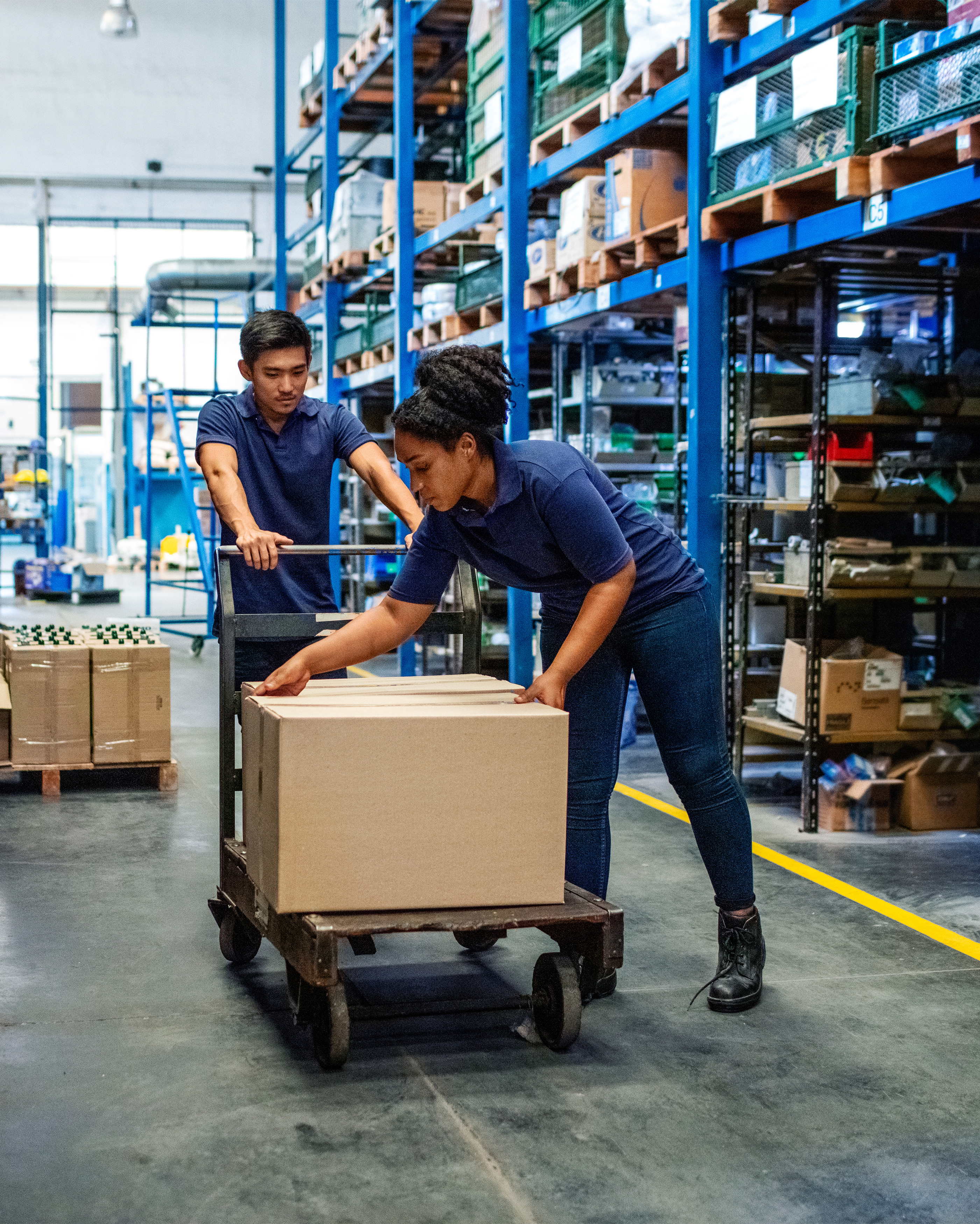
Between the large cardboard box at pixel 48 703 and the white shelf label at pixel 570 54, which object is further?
the white shelf label at pixel 570 54

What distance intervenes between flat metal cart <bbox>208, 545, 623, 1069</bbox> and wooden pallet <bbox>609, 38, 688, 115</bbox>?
128 inches

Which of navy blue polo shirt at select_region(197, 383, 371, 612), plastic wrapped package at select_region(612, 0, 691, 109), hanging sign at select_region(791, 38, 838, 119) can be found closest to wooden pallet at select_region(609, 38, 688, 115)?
plastic wrapped package at select_region(612, 0, 691, 109)

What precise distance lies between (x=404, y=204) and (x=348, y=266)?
169 cm

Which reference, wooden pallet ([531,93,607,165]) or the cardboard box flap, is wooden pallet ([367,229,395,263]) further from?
the cardboard box flap

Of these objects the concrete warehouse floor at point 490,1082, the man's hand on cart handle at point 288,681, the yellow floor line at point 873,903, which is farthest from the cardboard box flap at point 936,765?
the man's hand on cart handle at point 288,681

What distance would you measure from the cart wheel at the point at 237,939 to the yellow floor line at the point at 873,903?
1.29 metres

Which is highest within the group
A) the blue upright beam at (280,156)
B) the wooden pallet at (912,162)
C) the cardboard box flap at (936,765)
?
the blue upright beam at (280,156)

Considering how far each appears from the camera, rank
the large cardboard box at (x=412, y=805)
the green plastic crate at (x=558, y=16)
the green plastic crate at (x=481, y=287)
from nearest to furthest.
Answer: the large cardboard box at (x=412, y=805)
the green plastic crate at (x=558, y=16)
the green plastic crate at (x=481, y=287)

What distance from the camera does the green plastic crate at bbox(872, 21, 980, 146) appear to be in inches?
169

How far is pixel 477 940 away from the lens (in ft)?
13.5

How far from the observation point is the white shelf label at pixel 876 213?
482cm

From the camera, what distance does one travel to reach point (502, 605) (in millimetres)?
10648

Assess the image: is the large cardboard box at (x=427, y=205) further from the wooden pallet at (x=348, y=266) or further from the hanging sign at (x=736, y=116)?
the hanging sign at (x=736, y=116)

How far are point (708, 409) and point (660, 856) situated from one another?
205cm
